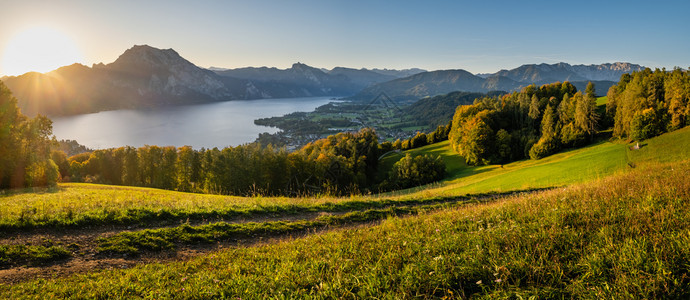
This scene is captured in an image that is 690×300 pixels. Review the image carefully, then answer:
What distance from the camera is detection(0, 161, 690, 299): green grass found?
3.16m

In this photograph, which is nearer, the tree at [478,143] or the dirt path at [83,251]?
the dirt path at [83,251]

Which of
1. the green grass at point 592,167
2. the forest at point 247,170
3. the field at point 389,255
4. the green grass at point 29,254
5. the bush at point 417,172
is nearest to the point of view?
the field at point 389,255

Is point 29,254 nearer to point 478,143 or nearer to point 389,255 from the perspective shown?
point 389,255

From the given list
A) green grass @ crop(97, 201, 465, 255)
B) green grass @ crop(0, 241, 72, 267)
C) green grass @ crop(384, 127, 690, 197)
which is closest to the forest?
green grass @ crop(384, 127, 690, 197)

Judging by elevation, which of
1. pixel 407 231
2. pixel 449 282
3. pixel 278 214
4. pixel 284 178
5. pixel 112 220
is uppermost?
pixel 449 282

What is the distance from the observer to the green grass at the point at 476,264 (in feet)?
10.4

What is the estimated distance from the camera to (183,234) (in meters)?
8.77

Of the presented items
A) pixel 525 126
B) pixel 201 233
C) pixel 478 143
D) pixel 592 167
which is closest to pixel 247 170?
pixel 201 233

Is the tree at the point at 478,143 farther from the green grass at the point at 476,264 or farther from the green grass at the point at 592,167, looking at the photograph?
the green grass at the point at 476,264

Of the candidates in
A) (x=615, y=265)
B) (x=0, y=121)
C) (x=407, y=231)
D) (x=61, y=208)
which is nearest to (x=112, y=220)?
(x=61, y=208)

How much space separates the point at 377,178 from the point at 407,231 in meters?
54.1

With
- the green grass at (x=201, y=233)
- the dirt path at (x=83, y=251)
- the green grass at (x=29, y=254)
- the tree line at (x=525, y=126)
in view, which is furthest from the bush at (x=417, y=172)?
the green grass at (x=29, y=254)

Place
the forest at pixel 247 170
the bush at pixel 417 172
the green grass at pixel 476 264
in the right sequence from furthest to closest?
the bush at pixel 417 172, the forest at pixel 247 170, the green grass at pixel 476 264

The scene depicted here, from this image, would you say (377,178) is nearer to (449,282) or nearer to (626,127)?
(626,127)
